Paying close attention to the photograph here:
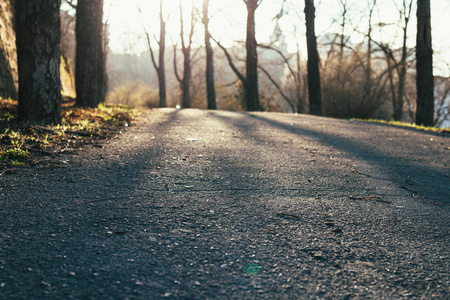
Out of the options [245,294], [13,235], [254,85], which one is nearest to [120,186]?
[13,235]

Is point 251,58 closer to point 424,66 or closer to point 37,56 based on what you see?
point 424,66

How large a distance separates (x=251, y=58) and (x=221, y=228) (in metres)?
14.5

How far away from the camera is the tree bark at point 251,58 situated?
1561 centimetres

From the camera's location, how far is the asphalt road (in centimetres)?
162

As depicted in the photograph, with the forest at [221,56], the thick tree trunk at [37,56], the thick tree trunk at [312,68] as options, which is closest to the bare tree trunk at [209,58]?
the forest at [221,56]

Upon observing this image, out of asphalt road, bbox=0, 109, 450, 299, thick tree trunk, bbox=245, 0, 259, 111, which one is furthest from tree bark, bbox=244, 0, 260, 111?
asphalt road, bbox=0, 109, 450, 299

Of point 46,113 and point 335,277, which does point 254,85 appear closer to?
point 46,113

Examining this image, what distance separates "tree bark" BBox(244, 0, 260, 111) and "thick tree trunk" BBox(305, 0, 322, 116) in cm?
281

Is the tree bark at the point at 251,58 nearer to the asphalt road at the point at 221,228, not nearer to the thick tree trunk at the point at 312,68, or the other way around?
the thick tree trunk at the point at 312,68

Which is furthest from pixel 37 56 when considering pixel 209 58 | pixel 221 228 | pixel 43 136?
pixel 209 58

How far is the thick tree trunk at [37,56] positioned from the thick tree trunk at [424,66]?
10.3 metres

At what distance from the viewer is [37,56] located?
509 cm

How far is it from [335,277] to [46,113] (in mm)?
4909

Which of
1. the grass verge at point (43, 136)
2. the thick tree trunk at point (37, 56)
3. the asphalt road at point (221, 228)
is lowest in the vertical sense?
the asphalt road at point (221, 228)
